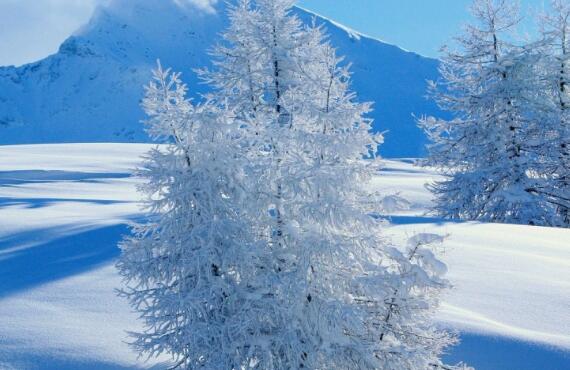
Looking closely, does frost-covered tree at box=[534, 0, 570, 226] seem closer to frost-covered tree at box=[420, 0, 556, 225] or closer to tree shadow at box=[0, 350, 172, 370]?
frost-covered tree at box=[420, 0, 556, 225]

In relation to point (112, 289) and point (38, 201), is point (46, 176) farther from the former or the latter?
point (112, 289)

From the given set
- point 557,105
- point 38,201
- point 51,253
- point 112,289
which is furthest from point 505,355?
point 557,105

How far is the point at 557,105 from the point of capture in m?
14.5

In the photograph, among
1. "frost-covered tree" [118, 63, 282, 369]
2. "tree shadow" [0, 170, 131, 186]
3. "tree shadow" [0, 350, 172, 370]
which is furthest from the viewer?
"tree shadow" [0, 170, 131, 186]

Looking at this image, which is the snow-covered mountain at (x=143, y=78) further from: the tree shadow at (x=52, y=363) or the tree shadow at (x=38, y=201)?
the tree shadow at (x=52, y=363)

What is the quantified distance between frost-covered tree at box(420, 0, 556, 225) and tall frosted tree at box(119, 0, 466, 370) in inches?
399

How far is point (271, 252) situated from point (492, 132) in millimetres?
11078

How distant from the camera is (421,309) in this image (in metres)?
4.18

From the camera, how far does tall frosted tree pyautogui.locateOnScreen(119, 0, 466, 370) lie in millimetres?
3830

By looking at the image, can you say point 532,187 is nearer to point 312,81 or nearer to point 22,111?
point 312,81

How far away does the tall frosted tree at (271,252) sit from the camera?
3.83 metres

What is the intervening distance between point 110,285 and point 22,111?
202 meters

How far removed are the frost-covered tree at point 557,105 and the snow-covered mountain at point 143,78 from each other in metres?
108

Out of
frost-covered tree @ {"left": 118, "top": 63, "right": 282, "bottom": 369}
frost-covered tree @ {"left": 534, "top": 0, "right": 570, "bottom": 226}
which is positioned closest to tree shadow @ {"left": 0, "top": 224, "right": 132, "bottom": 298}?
frost-covered tree @ {"left": 118, "top": 63, "right": 282, "bottom": 369}
